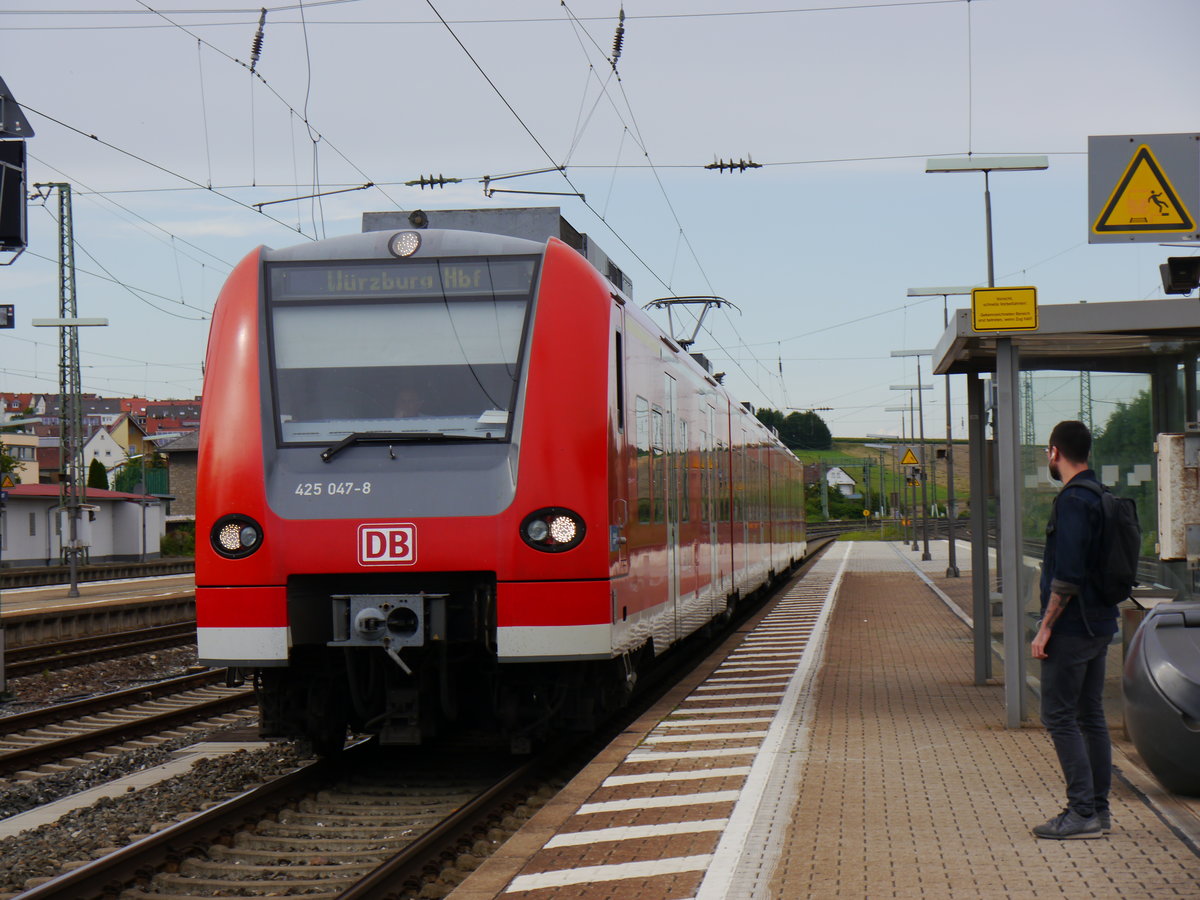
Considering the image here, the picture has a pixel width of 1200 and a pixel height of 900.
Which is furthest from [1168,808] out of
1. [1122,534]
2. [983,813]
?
[1122,534]

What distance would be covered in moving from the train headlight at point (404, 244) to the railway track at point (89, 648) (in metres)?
10.7

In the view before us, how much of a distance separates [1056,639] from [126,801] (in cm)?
555

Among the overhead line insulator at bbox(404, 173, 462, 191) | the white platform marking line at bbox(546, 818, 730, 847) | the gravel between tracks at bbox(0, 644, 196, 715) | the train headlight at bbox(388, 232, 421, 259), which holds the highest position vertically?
the overhead line insulator at bbox(404, 173, 462, 191)

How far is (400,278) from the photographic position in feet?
29.0

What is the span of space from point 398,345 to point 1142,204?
541cm

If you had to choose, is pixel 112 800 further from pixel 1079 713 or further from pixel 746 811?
pixel 1079 713

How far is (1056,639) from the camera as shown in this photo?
6.34 metres

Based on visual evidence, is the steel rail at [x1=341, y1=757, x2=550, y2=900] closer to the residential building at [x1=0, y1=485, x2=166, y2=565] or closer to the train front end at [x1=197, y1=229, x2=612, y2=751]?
the train front end at [x1=197, y1=229, x2=612, y2=751]

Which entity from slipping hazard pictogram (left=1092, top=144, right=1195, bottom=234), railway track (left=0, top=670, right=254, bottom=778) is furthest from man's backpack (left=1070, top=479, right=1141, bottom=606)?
railway track (left=0, top=670, right=254, bottom=778)

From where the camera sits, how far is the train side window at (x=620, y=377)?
356 inches

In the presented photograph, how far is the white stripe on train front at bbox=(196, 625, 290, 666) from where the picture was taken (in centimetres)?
809

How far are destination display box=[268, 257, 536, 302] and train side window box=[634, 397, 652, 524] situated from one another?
1.55 m

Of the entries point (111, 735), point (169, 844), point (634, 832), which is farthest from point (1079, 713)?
point (111, 735)

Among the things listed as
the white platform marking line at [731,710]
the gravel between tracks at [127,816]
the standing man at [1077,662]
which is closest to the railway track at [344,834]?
the gravel between tracks at [127,816]
